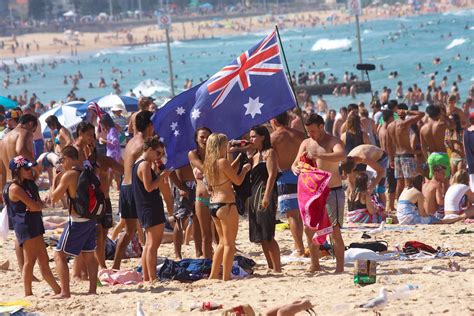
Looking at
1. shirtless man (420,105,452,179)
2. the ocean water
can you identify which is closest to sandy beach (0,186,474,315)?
shirtless man (420,105,452,179)

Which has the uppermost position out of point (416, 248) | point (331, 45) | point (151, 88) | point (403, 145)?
point (403, 145)

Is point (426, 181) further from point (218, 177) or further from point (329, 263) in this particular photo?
point (218, 177)

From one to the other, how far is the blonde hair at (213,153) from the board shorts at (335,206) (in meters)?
0.96

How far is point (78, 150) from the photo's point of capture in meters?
9.04

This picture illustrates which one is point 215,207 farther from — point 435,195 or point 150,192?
point 435,195

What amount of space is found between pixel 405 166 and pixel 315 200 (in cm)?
514

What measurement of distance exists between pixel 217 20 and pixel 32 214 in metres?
127

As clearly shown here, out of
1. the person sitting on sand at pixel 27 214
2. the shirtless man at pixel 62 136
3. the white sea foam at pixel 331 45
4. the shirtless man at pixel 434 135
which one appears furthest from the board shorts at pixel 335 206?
the white sea foam at pixel 331 45

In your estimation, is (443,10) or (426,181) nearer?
(426,181)

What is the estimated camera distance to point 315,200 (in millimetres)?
8656

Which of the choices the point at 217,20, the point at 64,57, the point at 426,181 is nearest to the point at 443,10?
the point at 217,20

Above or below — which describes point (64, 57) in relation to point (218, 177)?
below

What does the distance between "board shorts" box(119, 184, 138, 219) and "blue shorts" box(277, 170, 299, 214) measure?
4.13ft

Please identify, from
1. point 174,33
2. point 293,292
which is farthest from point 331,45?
point 293,292
